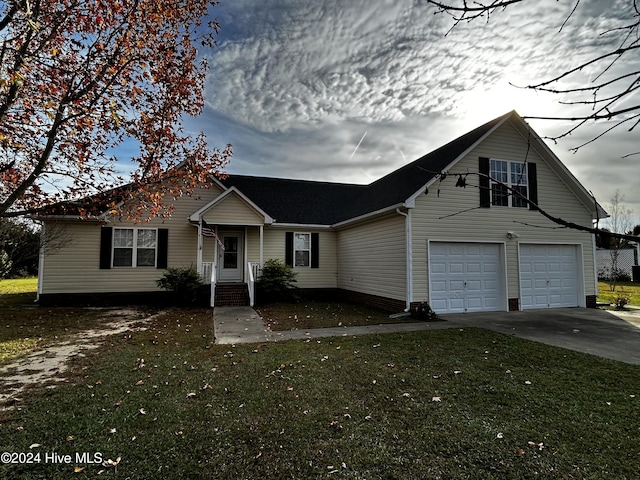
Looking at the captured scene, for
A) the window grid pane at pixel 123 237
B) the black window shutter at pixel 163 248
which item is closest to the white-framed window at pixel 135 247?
the window grid pane at pixel 123 237

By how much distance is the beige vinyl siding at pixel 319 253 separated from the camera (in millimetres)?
15445

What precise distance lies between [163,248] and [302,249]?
5806mm

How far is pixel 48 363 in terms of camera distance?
5.95 metres

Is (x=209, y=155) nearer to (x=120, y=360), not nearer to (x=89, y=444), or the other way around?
(x=120, y=360)

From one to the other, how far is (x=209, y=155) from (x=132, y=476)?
998cm

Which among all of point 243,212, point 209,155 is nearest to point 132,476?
point 209,155

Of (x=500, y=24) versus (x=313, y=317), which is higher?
(x=500, y=24)

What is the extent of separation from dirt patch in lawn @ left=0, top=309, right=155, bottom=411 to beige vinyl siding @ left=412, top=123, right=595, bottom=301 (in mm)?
8406

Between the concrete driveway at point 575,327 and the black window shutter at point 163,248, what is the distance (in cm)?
1063

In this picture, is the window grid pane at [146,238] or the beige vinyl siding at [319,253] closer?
the window grid pane at [146,238]

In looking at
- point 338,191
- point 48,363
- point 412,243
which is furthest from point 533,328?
point 338,191

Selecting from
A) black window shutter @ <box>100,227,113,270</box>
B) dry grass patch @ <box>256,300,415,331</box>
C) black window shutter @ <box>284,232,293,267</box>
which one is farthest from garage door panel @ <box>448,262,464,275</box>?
black window shutter @ <box>100,227,113,270</box>

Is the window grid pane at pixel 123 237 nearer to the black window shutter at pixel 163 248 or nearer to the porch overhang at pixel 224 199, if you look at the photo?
the black window shutter at pixel 163 248

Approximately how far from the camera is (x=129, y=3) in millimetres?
7133
